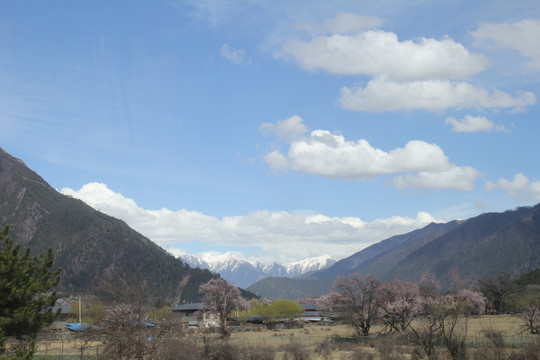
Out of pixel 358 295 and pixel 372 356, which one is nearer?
pixel 372 356

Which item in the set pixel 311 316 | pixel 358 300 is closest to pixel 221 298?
pixel 358 300

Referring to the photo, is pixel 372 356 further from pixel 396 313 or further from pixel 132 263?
pixel 132 263

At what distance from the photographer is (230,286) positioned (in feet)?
270

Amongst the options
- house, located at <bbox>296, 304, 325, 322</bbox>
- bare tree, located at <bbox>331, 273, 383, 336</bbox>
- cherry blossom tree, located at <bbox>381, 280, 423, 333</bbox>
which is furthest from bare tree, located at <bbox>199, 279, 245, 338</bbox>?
house, located at <bbox>296, 304, 325, 322</bbox>

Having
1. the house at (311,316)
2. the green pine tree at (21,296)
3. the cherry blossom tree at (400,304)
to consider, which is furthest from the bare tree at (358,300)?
the house at (311,316)

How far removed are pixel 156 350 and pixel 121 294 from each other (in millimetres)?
3567

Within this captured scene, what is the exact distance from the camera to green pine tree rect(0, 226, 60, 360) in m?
19.3

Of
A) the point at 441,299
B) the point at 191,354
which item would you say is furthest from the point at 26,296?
the point at 441,299

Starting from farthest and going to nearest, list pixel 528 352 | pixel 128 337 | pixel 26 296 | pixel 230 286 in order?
pixel 230 286
pixel 528 352
pixel 128 337
pixel 26 296

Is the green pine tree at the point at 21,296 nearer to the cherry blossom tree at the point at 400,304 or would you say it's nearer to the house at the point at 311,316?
the cherry blossom tree at the point at 400,304

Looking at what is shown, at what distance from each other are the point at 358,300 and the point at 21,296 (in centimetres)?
4623

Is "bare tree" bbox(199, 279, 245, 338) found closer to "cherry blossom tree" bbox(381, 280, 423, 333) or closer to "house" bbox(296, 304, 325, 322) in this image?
"cherry blossom tree" bbox(381, 280, 423, 333)

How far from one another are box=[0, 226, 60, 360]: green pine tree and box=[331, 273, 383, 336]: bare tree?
4222 cm

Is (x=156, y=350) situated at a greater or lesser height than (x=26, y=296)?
lesser
